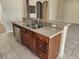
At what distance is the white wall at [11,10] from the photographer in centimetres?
397

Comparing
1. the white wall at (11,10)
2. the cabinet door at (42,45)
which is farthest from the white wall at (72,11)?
the cabinet door at (42,45)

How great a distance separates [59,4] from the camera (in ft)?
19.5

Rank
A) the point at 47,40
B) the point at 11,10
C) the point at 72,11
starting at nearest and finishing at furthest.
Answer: the point at 47,40, the point at 11,10, the point at 72,11

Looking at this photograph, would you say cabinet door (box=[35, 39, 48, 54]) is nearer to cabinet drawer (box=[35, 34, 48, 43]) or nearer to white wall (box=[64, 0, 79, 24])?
cabinet drawer (box=[35, 34, 48, 43])

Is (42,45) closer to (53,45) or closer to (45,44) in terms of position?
(45,44)

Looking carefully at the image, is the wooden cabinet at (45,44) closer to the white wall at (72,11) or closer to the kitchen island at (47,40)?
the kitchen island at (47,40)

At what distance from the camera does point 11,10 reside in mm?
4164

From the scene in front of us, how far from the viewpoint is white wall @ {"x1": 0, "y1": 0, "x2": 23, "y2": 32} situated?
397cm

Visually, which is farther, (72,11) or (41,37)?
(72,11)

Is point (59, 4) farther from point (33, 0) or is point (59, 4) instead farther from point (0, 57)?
point (0, 57)

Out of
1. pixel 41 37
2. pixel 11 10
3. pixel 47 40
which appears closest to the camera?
pixel 47 40

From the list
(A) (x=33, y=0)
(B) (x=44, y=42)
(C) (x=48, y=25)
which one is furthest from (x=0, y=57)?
(A) (x=33, y=0)

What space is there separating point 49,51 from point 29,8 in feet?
7.99

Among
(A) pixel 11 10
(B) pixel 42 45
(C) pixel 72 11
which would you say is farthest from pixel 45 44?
(C) pixel 72 11
